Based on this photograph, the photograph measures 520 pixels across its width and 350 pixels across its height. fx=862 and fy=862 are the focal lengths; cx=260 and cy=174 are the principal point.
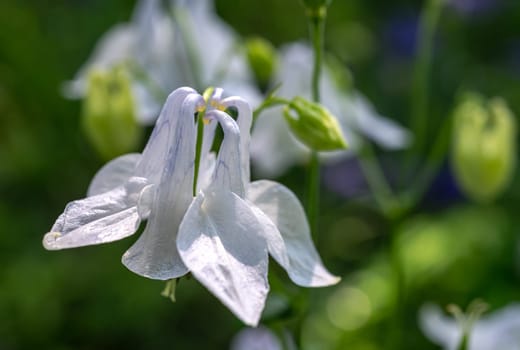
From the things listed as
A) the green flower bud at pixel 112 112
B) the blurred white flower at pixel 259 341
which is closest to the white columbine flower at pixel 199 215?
the green flower bud at pixel 112 112

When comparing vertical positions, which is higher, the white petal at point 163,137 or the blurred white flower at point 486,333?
the white petal at point 163,137

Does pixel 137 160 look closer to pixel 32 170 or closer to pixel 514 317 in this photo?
pixel 514 317

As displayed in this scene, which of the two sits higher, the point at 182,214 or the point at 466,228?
the point at 182,214

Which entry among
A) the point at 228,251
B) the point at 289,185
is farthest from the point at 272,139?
the point at 289,185

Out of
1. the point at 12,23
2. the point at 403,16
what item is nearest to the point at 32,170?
the point at 12,23

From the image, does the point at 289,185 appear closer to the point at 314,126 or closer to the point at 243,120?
the point at 314,126

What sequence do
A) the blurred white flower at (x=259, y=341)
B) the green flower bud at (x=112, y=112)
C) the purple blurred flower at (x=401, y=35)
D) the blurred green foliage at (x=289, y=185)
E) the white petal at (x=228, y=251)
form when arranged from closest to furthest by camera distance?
the white petal at (x=228, y=251), the green flower bud at (x=112, y=112), the blurred white flower at (x=259, y=341), the blurred green foliage at (x=289, y=185), the purple blurred flower at (x=401, y=35)

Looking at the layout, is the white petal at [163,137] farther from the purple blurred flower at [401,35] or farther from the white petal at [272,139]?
the purple blurred flower at [401,35]

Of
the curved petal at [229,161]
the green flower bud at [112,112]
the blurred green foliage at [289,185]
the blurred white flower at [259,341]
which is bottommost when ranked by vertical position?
the blurred green foliage at [289,185]
